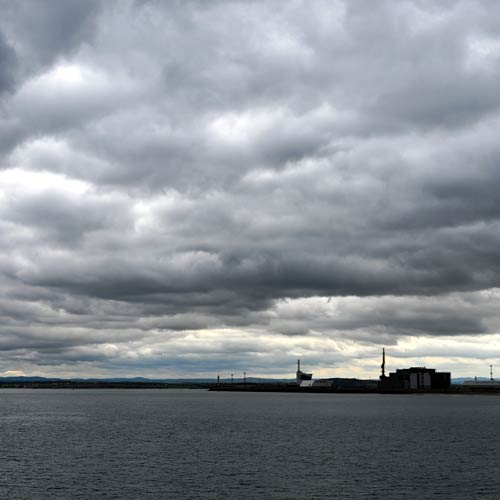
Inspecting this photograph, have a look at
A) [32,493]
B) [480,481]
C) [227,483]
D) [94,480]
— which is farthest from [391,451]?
[32,493]

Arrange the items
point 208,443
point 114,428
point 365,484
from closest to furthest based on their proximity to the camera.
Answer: point 365,484 < point 208,443 < point 114,428

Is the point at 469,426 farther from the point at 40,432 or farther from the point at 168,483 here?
the point at 168,483

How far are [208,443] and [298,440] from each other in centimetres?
1686

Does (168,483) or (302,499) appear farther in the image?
(168,483)

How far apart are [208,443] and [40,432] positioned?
1660 inches

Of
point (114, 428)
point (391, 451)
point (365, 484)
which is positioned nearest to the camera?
point (365, 484)

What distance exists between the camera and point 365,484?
80.0 meters

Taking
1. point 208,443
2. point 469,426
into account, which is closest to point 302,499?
point 208,443

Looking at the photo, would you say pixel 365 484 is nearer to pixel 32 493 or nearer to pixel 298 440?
pixel 32 493

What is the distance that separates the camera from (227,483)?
265 feet

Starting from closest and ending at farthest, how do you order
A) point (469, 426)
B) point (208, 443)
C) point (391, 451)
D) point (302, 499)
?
point (302, 499) → point (391, 451) → point (208, 443) → point (469, 426)

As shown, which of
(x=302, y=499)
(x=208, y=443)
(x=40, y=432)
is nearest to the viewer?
(x=302, y=499)

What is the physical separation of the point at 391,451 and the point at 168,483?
45319 millimetres

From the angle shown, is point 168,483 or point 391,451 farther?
point 391,451
